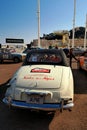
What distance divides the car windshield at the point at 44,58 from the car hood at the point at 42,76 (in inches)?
18.7

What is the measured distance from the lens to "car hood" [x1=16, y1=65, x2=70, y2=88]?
17.8 ft

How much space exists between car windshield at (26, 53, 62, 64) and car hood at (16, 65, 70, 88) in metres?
0.48

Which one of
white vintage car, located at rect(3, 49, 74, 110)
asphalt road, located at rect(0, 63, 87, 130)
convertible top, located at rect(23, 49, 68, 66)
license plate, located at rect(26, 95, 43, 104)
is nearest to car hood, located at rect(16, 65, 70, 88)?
white vintage car, located at rect(3, 49, 74, 110)

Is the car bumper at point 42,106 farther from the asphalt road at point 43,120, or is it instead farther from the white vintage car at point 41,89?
the asphalt road at point 43,120

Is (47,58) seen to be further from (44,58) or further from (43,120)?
(43,120)

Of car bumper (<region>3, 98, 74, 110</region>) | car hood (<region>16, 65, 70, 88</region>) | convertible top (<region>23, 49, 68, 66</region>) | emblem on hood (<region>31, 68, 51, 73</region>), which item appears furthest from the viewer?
convertible top (<region>23, 49, 68, 66</region>)

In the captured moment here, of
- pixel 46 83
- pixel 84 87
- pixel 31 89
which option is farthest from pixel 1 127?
pixel 84 87

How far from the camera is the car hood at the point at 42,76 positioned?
17.8ft

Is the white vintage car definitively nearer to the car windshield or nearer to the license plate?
the license plate

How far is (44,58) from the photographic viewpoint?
7004mm

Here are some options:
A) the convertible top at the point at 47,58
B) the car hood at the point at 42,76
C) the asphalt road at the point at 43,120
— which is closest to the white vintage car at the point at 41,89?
the car hood at the point at 42,76

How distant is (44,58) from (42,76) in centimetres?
145

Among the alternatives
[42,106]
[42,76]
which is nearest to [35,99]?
[42,106]

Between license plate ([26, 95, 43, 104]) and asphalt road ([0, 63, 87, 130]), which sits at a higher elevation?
license plate ([26, 95, 43, 104])
